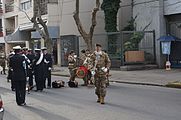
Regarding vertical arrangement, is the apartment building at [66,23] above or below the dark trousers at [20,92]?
above

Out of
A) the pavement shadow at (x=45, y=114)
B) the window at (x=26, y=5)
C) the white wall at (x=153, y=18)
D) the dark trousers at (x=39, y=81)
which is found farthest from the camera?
the window at (x=26, y=5)

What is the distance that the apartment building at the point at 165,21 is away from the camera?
2694 centimetres

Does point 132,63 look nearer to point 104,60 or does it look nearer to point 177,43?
point 177,43

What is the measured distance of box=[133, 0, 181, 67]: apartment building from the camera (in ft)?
88.4

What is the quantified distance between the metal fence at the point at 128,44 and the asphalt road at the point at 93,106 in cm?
1230

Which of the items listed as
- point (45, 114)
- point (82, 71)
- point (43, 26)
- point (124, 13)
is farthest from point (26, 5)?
point (45, 114)

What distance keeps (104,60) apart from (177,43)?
1515 centimetres

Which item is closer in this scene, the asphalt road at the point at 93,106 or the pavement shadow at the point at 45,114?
the pavement shadow at the point at 45,114

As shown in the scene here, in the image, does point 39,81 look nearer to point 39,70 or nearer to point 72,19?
point 39,70

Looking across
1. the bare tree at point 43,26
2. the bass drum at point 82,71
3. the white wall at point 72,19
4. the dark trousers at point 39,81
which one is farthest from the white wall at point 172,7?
the dark trousers at point 39,81

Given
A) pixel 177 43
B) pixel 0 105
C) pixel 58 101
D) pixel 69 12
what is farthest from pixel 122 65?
pixel 0 105

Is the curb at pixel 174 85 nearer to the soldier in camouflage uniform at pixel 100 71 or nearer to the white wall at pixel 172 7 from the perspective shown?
the soldier in camouflage uniform at pixel 100 71

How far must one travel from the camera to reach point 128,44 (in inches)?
1088

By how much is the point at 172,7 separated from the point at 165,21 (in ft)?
4.22
